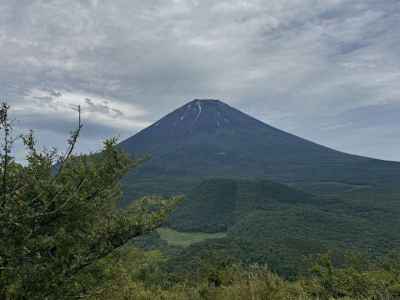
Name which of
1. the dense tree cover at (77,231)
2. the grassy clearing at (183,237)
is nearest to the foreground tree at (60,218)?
the dense tree cover at (77,231)

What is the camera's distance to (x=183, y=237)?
88688 mm

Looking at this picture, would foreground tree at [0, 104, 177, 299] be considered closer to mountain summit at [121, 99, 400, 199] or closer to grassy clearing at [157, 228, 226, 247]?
grassy clearing at [157, 228, 226, 247]

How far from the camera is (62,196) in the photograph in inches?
144

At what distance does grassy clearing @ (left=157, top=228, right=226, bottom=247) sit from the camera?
80912mm

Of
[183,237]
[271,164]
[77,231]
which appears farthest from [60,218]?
[271,164]

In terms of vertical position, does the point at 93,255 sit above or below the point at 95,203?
below

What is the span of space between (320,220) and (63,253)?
90914 mm

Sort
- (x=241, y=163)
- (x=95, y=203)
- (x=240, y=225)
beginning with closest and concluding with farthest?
(x=95, y=203), (x=240, y=225), (x=241, y=163)

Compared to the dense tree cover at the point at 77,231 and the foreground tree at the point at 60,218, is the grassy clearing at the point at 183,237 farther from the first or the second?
the foreground tree at the point at 60,218

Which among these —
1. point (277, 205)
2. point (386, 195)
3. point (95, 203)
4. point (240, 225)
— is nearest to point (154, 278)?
point (95, 203)

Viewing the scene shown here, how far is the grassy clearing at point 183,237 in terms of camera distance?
80912mm

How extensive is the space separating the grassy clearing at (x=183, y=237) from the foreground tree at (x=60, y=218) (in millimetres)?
74107

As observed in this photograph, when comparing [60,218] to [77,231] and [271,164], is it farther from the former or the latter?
[271,164]

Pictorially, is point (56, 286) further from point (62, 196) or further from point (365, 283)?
point (365, 283)
